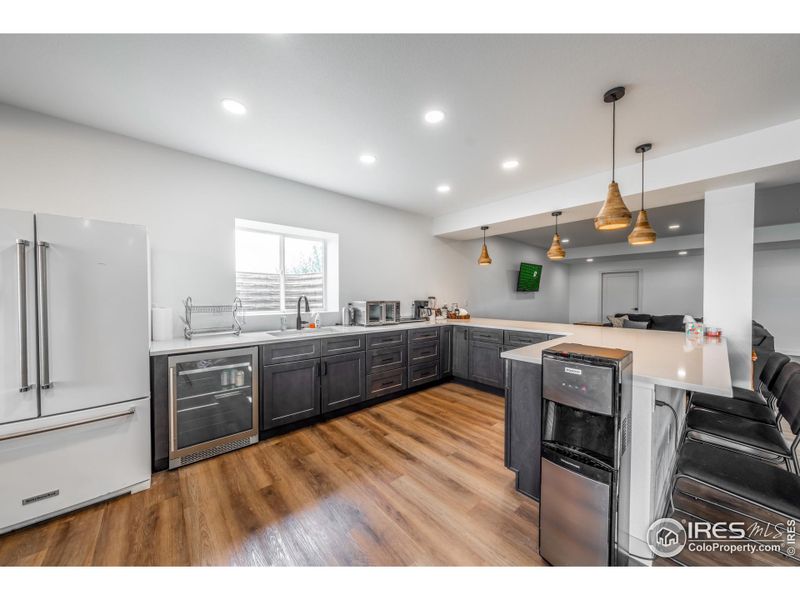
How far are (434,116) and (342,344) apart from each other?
87.5 inches

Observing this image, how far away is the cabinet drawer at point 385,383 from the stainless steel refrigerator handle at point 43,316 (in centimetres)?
236

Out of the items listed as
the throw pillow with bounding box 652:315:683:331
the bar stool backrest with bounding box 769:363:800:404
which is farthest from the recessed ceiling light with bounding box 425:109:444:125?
the throw pillow with bounding box 652:315:683:331

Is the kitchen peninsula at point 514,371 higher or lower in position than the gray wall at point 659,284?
lower

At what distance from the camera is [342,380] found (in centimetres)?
305

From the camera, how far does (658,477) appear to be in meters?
1.58

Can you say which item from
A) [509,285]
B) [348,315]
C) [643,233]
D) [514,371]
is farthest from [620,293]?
[514,371]

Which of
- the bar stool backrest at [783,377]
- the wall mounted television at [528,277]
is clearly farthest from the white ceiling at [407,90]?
the wall mounted television at [528,277]

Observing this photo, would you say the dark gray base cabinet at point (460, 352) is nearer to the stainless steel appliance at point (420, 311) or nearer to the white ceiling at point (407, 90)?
the stainless steel appliance at point (420, 311)

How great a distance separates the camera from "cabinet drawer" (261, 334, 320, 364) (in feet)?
8.34

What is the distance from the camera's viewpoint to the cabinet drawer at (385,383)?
330cm

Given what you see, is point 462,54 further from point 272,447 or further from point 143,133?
point 272,447

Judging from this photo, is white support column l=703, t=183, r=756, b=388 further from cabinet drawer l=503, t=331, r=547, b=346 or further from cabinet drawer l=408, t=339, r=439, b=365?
cabinet drawer l=408, t=339, r=439, b=365
